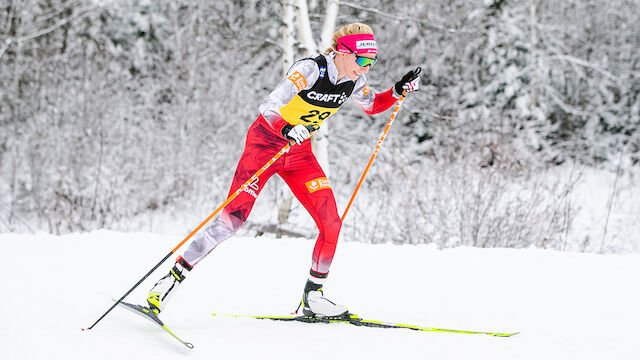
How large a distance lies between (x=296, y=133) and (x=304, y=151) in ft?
1.67

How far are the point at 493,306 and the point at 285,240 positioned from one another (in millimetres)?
2680

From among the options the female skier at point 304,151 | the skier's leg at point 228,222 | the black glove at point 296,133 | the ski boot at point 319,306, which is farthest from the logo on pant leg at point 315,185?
the ski boot at point 319,306

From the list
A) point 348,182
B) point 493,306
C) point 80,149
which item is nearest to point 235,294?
point 493,306

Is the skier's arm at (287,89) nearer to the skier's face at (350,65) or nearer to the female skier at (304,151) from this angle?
the female skier at (304,151)

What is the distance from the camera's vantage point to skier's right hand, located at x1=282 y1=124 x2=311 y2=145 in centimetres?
338

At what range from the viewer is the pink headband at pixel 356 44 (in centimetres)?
365

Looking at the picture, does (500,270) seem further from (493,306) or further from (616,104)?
(616,104)

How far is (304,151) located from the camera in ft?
12.8

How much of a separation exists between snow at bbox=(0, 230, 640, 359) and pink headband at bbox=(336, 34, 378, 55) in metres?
1.87

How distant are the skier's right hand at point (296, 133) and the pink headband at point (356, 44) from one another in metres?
0.66

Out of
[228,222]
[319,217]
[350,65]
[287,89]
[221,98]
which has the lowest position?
[228,222]

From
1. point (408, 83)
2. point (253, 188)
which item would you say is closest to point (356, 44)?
point (408, 83)

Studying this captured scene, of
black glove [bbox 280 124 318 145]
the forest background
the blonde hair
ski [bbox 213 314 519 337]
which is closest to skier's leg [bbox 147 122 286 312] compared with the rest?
black glove [bbox 280 124 318 145]

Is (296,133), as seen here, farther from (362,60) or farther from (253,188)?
(362,60)
